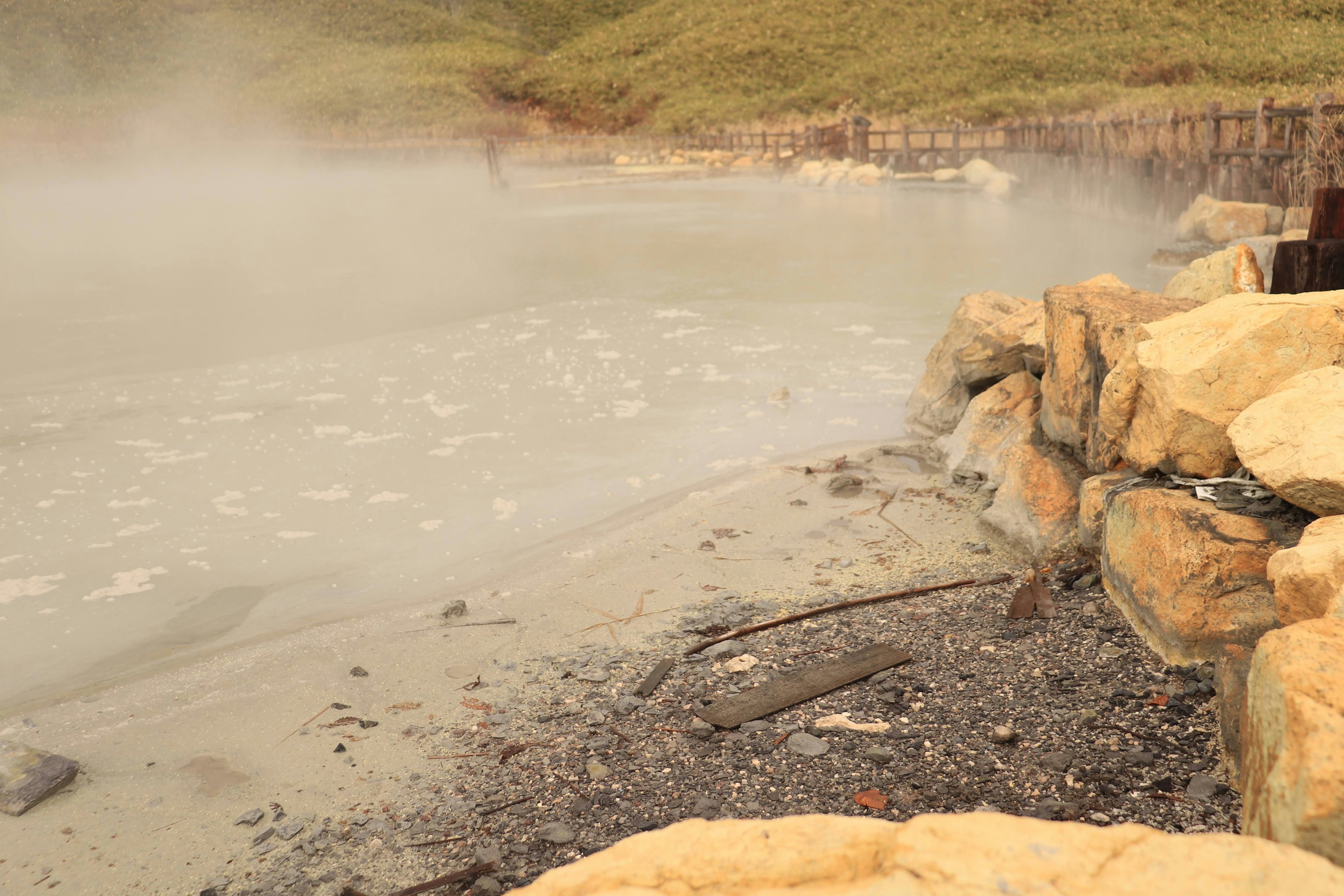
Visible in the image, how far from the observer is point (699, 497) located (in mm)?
5230

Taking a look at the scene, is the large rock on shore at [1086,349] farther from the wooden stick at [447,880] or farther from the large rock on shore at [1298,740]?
the wooden stick at [447,880]

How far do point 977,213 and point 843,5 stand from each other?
134 ft

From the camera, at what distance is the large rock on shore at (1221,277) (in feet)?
15.5

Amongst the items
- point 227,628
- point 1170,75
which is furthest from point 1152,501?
point 1170,75

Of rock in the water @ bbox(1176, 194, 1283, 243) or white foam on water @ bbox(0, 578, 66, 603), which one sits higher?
rock in the water @ bbox(1176, 194, 1283, 243)

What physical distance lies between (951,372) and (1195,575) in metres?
3.38

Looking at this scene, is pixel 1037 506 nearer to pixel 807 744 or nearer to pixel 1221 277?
pixel 1221 277

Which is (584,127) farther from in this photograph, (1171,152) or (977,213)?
(1171,152)

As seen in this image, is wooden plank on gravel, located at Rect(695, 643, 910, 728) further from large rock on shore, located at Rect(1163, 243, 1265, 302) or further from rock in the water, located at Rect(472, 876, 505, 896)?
large rock on shore, located at Rect(1163, 243, 1265, 302)

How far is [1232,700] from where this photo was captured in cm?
251

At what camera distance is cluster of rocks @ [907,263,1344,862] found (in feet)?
5.76

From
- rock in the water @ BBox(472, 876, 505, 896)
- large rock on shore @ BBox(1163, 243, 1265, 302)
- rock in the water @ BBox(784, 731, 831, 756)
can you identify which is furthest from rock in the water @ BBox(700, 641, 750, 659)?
large rock on shore @ BBox(1163, 243, 1265, 302)

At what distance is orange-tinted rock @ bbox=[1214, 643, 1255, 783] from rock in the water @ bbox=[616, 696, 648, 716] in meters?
1.72

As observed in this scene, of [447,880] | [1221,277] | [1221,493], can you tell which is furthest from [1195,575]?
[1221,277]
